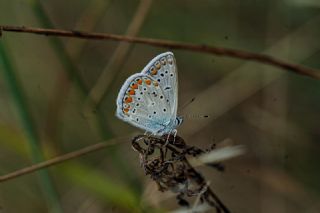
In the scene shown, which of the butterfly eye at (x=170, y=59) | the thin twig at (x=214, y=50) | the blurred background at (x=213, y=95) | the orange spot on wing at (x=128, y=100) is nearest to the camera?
the thin twig at (x=214, y=50)

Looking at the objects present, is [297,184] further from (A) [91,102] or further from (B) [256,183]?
(A) [91,102]

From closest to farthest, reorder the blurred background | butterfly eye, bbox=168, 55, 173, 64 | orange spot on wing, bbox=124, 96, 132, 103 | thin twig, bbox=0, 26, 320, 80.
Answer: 1. thin twig, bbox=0, 26, 320, 80
2. butterfly eye, bbox=168, 55, 173, 64
3. orange spot on wing, bbox=124, 96, 132, 103
4. the blurred background

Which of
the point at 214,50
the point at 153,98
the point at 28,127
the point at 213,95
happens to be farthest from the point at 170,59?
the point at 213,95

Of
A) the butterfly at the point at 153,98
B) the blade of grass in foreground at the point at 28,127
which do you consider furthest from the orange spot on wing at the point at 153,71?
the blade of grass in foreground at the point at 28,127

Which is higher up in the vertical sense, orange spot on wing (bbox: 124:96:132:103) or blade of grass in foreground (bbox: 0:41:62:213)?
blade of grass in foreground (bbox: 0:41:62:213)

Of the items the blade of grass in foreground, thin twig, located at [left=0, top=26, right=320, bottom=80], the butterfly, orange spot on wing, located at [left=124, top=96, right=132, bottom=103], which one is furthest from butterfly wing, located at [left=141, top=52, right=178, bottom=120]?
the blade of grass in foreground

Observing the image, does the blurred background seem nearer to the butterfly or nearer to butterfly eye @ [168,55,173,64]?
the butterfly

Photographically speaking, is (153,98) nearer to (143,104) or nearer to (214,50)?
(143,104)

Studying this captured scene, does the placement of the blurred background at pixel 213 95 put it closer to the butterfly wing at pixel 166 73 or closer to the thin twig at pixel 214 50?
the butterfly wing at pixel 166 73
